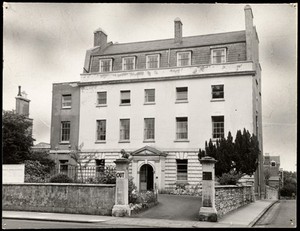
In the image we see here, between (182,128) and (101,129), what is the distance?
747 cm

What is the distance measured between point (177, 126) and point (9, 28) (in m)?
20.4

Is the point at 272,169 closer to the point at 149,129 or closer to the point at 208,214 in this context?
the point at 149,129

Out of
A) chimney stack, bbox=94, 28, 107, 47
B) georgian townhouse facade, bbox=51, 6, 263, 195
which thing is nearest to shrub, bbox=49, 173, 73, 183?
georgian townhouse facade, bbox=51, 6, 263, 195

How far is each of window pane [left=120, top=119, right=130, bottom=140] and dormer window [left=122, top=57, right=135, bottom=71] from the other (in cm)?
497

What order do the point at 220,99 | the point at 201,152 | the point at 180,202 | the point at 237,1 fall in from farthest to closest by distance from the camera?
the point at 220,99 → the point at 201,152 → the point at 180,202 → the point at 237,1

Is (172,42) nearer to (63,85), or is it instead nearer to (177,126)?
(177,126)

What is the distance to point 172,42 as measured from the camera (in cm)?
3681

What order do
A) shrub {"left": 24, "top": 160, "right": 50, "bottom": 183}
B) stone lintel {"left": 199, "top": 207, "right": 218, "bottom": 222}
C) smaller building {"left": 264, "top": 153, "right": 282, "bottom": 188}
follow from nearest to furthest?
stone lintel {"left": 199, "top": 207, "right": 218, "bottom": 222} → shrub {"left": 24, "top": 160, "right": 50, "bottom": 183} → smaller building {"left": 264, "top": 153, "right": 282, "bottom": 188}

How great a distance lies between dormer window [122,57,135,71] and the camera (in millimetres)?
35844

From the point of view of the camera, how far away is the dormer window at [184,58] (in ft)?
112

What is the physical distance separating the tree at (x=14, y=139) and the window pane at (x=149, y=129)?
9.74 metres

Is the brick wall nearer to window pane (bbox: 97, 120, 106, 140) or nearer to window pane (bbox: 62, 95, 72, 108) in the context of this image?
window pane (bbox: 62, 95, 72, 108)

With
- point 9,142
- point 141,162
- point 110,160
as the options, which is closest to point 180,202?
point 141,162

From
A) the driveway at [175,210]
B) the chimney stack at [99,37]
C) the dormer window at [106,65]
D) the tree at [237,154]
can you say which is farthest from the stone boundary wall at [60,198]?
the chimney stack at [99,37]
